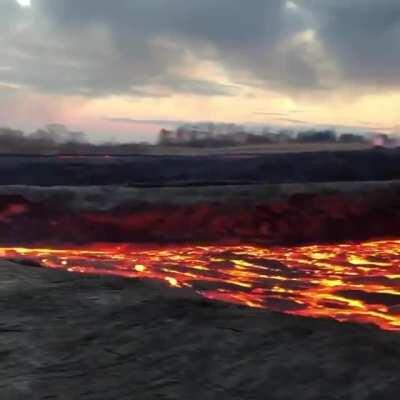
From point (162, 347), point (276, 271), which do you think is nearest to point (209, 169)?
point (276, 271)

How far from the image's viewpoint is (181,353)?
3129 millimetres

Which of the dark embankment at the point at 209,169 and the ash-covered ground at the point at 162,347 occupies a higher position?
the dark embankment at the point at 209,169

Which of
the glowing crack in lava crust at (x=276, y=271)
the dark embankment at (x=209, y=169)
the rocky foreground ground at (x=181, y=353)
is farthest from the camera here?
the dark embankment at (x=209, y=169)

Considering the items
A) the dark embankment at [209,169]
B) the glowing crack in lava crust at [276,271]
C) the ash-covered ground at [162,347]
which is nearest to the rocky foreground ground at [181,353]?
the ash-covered ground at [162,347]

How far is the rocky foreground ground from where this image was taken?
276 centimetres

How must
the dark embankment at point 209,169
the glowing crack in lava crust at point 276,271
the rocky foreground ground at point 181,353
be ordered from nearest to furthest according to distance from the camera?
the rocky foreground ground at point 181,353
the glowing crack in lava crust at point 276,271
the dark embankment at point 209,169

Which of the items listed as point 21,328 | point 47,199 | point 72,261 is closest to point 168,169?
point 47,199

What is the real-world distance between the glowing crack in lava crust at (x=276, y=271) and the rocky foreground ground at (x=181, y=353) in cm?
54

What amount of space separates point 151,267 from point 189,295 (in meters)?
1.63

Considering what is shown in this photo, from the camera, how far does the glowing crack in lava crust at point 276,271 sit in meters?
4.30

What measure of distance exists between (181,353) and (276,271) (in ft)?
8.50

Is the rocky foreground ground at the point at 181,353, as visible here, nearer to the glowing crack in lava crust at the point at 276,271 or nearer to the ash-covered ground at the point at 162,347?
the ash-covered ground at the point at 162,347

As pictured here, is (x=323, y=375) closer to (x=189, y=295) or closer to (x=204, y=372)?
(x=204, y=372)

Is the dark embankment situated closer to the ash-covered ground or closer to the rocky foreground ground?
the ash-covered ground
